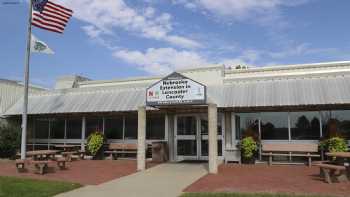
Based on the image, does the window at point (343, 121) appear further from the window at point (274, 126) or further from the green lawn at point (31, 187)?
the green lawn at point (31, 187)

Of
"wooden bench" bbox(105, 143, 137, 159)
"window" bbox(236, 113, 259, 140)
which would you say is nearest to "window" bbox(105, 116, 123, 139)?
"wooden bench" bbox(105, 143, 137, 159)

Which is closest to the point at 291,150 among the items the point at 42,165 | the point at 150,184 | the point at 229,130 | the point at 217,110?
the point at 229,130

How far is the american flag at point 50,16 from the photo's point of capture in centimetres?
1712

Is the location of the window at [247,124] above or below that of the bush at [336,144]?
above

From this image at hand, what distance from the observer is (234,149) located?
17.5 m

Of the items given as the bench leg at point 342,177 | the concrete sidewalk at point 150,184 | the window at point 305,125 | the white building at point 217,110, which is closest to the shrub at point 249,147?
the white building at point 217,110

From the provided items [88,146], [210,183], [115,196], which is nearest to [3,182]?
[115,196]

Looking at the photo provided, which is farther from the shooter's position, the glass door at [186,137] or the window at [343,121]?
the glass door at [186,137]

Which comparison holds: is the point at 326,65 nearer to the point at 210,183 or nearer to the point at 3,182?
the point at 210,183

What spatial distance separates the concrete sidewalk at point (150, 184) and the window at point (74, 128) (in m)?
7.66

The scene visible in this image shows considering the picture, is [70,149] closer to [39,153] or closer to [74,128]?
[74,128]

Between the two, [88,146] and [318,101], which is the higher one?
[318,101]

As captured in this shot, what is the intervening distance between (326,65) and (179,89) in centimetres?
912

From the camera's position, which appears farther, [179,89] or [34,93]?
[34,93]
